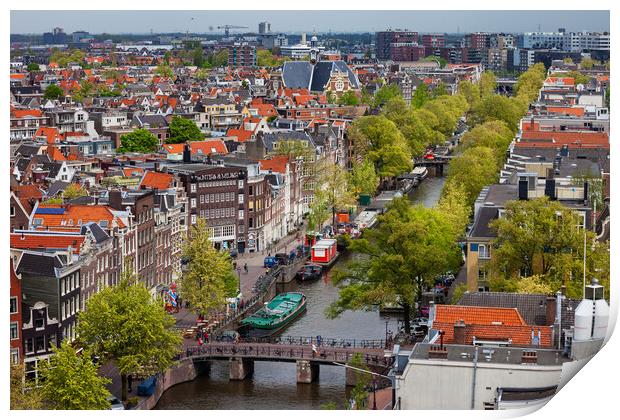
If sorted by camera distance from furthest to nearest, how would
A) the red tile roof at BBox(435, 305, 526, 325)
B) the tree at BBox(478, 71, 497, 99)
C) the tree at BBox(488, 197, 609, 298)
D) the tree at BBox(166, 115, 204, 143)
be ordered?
the tree at BBox(478, 71, 497, 99), the tree at BBox(166, 115, 204, 143), the tree at BBox(488, 197, 609, 298), the red tile roof at BBox(435, 305, 526, 325)

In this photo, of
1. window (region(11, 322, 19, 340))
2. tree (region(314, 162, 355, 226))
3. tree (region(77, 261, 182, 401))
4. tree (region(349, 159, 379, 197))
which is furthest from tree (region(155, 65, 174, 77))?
window (region(11, 322, 19, 340))

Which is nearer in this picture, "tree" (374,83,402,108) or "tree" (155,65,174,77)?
"tree" (374,83,402,108)

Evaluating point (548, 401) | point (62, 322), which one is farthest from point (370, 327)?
point (548, 401)

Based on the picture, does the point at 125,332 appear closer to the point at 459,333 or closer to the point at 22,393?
the point at 22,393

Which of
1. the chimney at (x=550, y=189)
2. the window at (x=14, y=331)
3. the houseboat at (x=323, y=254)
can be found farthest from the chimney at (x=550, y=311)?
the houseboat at (x=323, y=254)

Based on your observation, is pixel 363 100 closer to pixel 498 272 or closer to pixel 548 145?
pixel 548 145

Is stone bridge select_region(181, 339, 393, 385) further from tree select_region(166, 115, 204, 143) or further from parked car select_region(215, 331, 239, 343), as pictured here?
tree select_region(166, 115, 204, 143)
